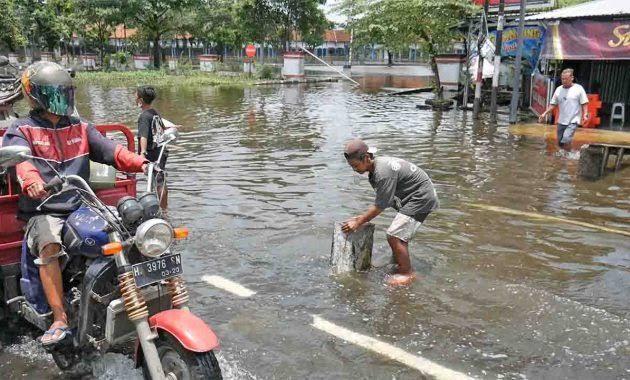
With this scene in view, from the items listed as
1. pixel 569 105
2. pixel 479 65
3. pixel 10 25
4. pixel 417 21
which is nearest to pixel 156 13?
pixel 10 25

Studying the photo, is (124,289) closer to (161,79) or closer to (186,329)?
(186,329)

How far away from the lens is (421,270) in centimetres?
571

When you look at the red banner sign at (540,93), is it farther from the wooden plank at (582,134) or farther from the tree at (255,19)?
the tree at (255,19)

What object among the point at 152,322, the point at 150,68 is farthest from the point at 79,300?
the point at 150,68

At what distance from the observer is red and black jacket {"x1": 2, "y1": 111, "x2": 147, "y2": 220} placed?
3.56 m

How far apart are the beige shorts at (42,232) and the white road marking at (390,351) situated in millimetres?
2080

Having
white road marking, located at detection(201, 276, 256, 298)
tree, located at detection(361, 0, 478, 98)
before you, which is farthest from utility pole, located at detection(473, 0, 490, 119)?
white road marking, located at detection(201, 276, 256, 298)

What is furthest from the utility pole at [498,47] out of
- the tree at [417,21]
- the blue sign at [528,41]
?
the tree at [417,21]

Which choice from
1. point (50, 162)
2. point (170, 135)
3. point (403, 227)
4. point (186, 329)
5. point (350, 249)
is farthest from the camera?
point (350, 249)

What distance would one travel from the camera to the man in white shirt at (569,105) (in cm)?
1076

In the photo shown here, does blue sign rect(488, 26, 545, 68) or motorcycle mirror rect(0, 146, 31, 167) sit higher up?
blue sign rect(488, 26, 545, 68)

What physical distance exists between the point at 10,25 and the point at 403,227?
4286 cm

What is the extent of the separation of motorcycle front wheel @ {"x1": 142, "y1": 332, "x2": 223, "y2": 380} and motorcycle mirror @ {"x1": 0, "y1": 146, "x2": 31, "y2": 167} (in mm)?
1224

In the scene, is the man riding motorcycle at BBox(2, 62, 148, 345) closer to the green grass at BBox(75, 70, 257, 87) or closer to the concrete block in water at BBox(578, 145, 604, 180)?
the concrete block in water at BBox(578, 145, 604, 180)
